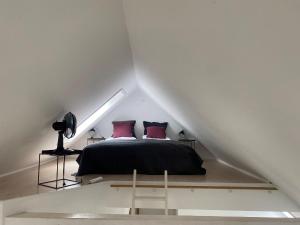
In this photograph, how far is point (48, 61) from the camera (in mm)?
2133

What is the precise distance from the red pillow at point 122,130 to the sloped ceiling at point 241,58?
3.33 meters

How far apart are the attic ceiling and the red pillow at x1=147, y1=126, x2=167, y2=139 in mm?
2600

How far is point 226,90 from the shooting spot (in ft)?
5.87

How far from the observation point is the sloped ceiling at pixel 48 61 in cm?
165

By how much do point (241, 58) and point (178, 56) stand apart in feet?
2.62

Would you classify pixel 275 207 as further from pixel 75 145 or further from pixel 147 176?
pixel 75 145

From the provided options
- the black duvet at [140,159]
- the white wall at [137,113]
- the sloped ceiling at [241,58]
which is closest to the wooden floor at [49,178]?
the black duvet at [140,159]

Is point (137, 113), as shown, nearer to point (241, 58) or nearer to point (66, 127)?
point (66, 127)

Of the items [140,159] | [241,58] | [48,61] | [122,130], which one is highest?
[48,61]

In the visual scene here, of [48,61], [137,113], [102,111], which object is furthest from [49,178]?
[137,113]

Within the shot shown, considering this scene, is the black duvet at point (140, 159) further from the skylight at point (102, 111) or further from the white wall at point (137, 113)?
the white wall at point (137, 113)

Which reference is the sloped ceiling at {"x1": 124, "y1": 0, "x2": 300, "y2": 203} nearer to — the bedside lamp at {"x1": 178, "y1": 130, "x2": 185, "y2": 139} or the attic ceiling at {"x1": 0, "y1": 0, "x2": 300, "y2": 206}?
the attic ceiling at {"x1": 0, "y1": 0, "x2": 300, "y2": 206}

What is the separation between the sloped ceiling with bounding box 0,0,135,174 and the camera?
5.43 feet

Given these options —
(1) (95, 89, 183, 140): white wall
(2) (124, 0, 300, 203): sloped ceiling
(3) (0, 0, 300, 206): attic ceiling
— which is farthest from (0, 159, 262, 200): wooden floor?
(1) (95, 89, 183, 140): white wall
